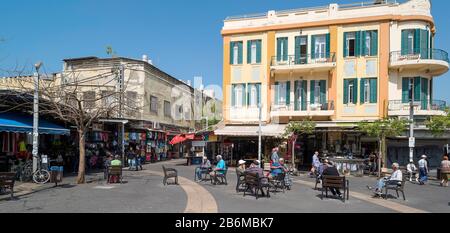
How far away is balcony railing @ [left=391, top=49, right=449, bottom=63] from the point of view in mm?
23422

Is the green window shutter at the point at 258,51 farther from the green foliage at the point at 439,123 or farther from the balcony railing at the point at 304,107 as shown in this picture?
the green foliage at the point at 439,123

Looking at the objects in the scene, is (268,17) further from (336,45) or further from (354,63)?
(354,63)

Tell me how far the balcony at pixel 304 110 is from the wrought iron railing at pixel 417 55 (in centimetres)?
508

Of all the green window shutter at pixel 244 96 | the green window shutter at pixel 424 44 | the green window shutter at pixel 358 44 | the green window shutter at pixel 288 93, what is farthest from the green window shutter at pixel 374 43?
the green window shutter at pixel 244 96

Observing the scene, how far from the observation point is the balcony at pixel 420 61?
23047mm

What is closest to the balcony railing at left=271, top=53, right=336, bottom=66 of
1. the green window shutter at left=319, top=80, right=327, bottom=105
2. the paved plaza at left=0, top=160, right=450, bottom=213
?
the green window shutter at left=319, top=80, right=327, bottom=105

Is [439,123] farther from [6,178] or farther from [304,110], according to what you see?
[6,178]

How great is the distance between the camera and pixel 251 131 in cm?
2444

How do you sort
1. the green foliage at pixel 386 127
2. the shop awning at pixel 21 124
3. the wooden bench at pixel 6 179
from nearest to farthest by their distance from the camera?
1. the wooden bench at pixel 6 179
2. the shop awning at pixel 21 124
3. the green foliage at pixel 386 127

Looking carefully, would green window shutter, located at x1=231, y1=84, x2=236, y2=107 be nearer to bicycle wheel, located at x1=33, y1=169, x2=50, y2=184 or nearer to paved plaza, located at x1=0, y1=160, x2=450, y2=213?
paved plaza, located at x1=0, y1=160, x2=450, y2=213

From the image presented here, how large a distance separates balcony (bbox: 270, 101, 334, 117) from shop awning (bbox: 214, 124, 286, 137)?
0.98m

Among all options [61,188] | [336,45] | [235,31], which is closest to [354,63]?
[336,45]

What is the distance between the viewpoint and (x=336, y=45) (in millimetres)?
24812

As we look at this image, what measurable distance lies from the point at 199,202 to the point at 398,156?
1904cm
